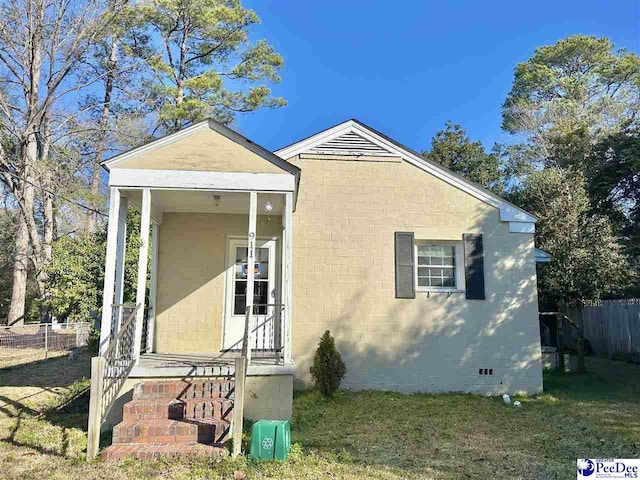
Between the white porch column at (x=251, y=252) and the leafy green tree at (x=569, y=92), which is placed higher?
the leafy green tree at (x=569, y=92)

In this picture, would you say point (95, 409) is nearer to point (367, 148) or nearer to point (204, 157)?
point (204, 157)

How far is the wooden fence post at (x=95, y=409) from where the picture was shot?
4.60 metres

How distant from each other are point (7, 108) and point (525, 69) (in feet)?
83.0

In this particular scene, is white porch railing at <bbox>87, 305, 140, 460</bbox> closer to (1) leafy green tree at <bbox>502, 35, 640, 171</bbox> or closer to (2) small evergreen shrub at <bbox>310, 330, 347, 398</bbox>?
(2) small evergreen shrub at <bbox>310, 330, 347, 398</bbox>

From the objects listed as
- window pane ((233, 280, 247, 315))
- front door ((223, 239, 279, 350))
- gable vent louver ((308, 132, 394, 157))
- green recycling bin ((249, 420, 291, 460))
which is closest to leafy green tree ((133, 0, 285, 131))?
gable vent louver ((308, 132, 394, 157))

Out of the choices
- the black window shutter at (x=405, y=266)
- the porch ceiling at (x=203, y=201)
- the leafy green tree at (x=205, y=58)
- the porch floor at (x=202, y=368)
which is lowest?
the porch floor at (x=202, y=368)

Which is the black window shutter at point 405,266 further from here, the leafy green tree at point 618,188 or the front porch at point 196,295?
the leafy green tree at point 618,188

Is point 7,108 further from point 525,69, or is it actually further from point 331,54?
point 525,69

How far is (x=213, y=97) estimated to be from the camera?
1809 cm

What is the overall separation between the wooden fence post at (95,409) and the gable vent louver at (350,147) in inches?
218

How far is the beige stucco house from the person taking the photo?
26.3ft

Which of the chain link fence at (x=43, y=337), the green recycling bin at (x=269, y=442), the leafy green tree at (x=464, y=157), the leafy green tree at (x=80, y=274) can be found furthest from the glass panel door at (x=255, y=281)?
the leafy green tree at (x=464, y=157)

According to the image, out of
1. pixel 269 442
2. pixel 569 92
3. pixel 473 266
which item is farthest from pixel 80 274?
pixel 569 92

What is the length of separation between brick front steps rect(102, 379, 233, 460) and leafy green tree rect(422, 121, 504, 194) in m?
15.9
